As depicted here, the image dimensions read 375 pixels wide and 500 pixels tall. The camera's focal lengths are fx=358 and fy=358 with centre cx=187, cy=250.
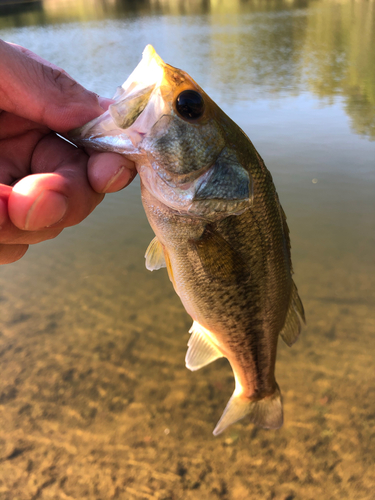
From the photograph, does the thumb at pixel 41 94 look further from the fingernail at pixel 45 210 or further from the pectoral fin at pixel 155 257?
the pectoral fin at pixel 155 257

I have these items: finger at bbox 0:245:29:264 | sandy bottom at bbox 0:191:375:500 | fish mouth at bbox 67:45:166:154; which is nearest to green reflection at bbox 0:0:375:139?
sandy bottom at bbox 0:191:375:500

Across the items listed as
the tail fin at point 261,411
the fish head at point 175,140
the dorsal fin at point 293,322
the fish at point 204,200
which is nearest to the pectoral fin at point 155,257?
the fish at point 204,200

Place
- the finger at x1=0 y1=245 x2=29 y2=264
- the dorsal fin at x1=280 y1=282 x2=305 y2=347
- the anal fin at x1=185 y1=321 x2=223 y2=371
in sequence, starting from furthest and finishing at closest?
the anal fin at x1=185 y1=321 x2=223 y2=371
the dorsal fin at x1=280 y1=282 x2=305 y2=347
the finger at x1=0 y1=245 x2=29 y2=264

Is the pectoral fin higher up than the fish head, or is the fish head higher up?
the fish head

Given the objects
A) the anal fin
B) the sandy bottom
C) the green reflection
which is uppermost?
the anal fin

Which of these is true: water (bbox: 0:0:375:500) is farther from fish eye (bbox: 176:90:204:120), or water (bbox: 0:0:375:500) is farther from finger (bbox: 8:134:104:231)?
fish eye (bbox: 176:90:204:120)

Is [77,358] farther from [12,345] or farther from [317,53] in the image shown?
[317,53]

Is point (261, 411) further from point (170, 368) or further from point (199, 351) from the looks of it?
point (170, 368)
